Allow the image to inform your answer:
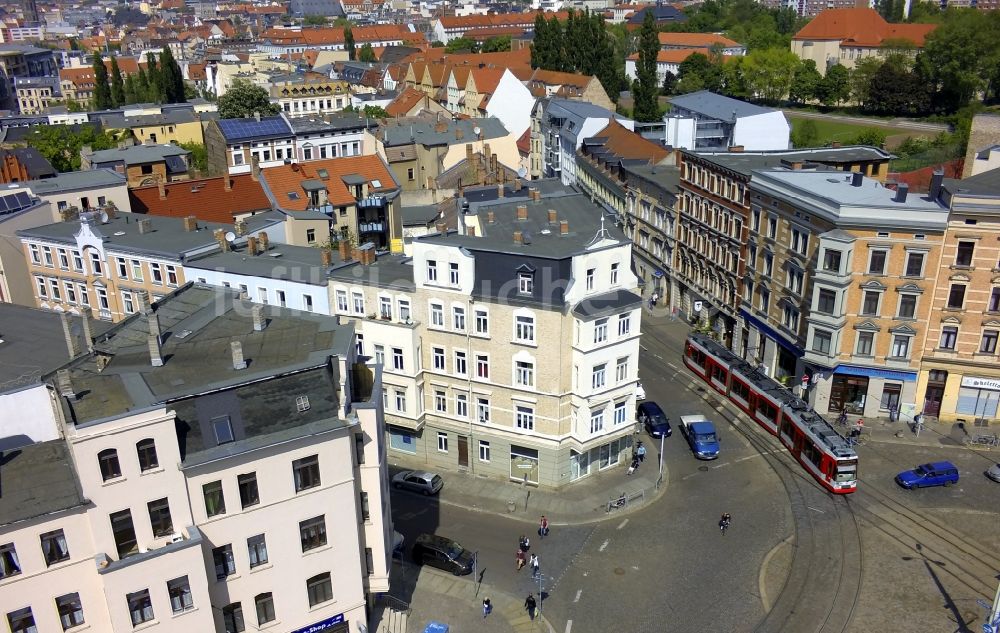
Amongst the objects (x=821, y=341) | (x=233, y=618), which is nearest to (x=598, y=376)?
(x=821, y=341)

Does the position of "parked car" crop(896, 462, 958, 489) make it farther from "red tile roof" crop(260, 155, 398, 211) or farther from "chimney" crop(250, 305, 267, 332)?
"red tile roof" crop(260, 155, 398, 211)

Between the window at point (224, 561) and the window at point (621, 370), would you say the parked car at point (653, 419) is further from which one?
the window at point (224, 561)

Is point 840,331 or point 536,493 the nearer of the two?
point 536,493

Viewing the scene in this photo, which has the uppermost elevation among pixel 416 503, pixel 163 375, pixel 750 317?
pixel 163 375

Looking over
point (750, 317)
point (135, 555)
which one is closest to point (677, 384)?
point (750, 317)

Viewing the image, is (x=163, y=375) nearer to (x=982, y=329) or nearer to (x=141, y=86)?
(x=982, y=329)

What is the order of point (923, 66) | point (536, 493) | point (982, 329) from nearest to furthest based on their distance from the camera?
point (536, 493)
point (982, 329)
point (923, 66)

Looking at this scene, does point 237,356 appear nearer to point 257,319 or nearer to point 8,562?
point 257,319
